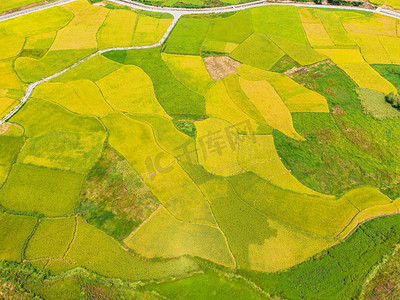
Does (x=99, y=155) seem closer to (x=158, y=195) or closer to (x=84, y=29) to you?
(x=158, y=195)

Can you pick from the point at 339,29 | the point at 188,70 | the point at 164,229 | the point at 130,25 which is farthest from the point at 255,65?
the point at 164,229

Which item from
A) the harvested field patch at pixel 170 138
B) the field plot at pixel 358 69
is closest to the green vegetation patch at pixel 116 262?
the harvested field patch at pixel 170 138

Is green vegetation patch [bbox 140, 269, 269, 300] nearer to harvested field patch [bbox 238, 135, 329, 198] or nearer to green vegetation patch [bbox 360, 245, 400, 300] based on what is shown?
green vegetation patch [bbox 360, 245, 400, 300]

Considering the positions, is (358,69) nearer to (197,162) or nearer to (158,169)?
(197,162)

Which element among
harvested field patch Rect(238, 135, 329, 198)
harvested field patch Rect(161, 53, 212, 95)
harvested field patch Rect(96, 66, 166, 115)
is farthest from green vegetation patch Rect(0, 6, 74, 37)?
harvested field patch Rect(238, 135, 329, 198)

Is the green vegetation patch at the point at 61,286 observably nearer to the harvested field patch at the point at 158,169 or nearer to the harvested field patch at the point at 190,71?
the harvested field patch at the point at 158,169

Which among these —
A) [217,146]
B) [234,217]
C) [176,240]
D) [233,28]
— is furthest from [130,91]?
[233,28]
